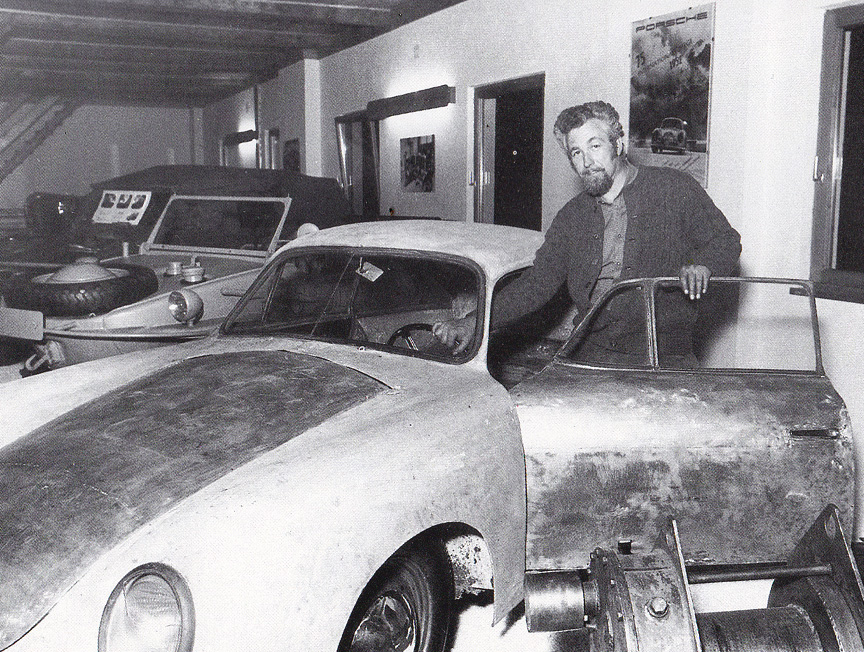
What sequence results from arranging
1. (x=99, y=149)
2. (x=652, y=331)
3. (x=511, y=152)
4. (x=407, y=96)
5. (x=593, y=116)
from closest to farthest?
(x=652, y=331), (x=593, y=116), (x=511, y=152), (x=407, y=96), (x=99, y=149)

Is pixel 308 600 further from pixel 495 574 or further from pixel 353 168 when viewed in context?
pixel 353 168

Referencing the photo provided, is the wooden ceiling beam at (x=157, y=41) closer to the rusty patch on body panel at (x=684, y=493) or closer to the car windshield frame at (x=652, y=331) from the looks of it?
the car windshield frame at (x=652, y=331)

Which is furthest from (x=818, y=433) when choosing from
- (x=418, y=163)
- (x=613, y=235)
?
(x=418, y=163)

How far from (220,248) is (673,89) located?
3353 millimetres

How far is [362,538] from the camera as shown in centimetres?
202

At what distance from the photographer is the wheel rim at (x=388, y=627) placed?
7.02 ft

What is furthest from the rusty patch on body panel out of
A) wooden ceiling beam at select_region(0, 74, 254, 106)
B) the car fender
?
wooden ceiling beam at select_region(0, 74, 254, 106)

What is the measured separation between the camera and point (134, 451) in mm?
2334

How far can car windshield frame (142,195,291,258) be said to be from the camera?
5.88 metres

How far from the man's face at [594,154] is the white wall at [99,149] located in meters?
16.8

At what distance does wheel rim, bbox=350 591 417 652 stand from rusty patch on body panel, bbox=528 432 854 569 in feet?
1.54

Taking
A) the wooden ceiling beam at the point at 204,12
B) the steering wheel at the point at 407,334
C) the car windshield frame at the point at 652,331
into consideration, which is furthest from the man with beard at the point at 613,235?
the wooden ceiling beam at the point at 204,12

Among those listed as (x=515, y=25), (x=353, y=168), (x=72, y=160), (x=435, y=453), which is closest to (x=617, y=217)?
(x=435, y=453)

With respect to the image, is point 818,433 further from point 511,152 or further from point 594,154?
point 511,152
